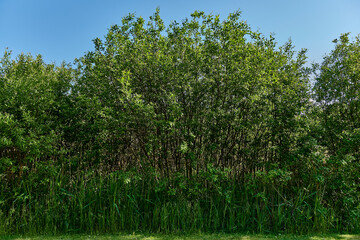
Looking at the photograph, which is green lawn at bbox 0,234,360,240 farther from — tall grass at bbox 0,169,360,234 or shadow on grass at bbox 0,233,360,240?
tall grass at bbox 0,169,360,234

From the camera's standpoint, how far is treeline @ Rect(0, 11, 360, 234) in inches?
233

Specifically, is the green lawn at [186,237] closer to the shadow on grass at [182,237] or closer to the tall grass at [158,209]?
the shadow on grass at [182,237]

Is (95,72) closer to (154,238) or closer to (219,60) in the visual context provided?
(219,60)

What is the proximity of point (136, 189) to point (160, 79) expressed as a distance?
2884 mm

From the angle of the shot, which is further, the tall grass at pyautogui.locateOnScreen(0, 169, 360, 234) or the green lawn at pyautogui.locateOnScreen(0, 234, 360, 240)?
→ the tall grass at pyautogui.locateOnScreen(0, 169, 360, 234)

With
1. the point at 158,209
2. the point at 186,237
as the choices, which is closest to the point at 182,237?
the point at 186,237

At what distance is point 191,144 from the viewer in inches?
243

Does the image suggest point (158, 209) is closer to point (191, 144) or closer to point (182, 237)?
point (182, 237)

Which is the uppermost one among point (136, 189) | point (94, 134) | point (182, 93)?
point (182, 93)

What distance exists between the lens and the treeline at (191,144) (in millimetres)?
5906

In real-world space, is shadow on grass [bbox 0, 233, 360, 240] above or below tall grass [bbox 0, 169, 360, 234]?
below

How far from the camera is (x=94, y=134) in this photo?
7176 mm

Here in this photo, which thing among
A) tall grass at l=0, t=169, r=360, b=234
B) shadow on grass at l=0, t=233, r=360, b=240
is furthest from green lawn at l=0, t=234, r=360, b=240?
tall grass at l=0, t=169, r=360, b=234

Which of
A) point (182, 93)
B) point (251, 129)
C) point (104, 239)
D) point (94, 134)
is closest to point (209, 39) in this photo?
point (182, 93)
